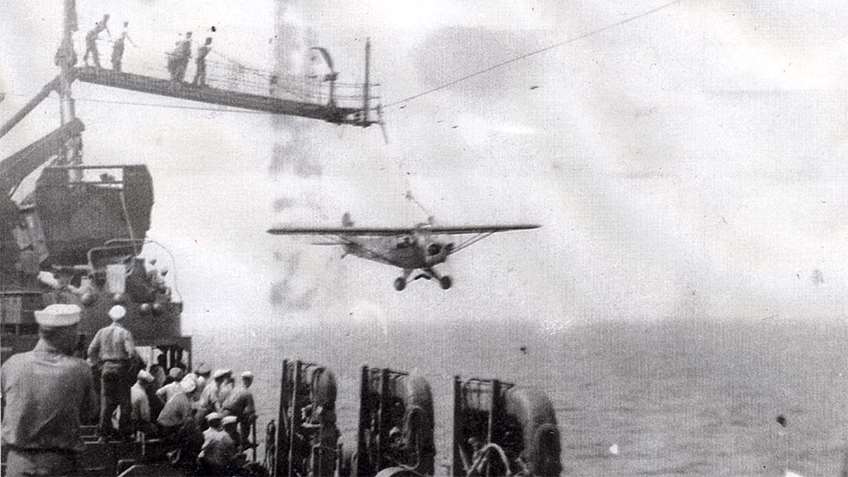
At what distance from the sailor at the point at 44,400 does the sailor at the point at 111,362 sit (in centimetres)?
324

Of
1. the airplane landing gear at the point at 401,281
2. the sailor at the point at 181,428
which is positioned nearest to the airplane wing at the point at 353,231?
the airplane landing gear at the point at 401,281

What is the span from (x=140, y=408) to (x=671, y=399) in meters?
35.0

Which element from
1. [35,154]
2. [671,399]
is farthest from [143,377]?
[671,399]

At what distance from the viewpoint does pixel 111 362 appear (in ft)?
26.8

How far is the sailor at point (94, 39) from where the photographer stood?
9.01 meters

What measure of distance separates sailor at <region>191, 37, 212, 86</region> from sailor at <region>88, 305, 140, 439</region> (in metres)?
2.78

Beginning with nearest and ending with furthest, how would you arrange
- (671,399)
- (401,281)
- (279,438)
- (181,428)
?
(181,428), (279,438), (401,281), (671,399)

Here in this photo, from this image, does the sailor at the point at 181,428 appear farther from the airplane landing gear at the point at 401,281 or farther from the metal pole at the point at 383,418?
the airplane landing gear at the point at 401,281

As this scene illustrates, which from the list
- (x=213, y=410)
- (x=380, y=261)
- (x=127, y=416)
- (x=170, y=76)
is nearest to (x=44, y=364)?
(x=127, y=416)

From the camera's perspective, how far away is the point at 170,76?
32.8 ft

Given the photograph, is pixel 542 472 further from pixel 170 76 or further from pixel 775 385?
pixel 775 385

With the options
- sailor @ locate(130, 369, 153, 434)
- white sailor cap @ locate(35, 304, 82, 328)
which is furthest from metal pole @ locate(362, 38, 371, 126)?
white sailor cap @ locate(35, 304, 82, 328)

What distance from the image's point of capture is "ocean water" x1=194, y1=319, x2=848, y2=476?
1038 inches

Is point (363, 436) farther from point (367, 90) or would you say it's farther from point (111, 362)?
point (367, 90)
